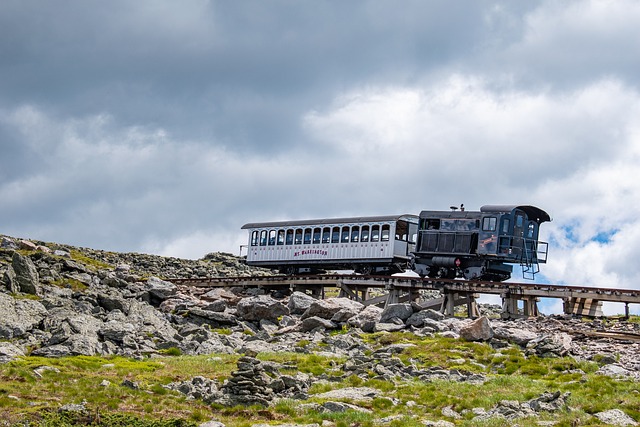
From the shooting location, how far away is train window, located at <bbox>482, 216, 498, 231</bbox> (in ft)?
165

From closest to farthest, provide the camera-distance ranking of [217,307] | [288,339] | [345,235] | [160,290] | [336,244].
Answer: [288,339]
[217,307]
[160,290]
[345,235]
[336,244]

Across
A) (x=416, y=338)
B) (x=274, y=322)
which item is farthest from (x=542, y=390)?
(x=274, y=322)

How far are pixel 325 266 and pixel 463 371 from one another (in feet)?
100

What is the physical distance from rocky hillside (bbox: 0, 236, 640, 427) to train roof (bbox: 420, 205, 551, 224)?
32.1ft

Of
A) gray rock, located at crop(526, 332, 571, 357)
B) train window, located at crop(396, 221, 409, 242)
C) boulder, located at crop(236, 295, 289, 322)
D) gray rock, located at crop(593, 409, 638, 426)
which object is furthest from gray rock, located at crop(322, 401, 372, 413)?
train window, located at crop(396, 221, 409, 242)

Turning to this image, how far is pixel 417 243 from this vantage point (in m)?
53.6

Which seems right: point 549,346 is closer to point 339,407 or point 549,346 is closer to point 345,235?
point 339,407

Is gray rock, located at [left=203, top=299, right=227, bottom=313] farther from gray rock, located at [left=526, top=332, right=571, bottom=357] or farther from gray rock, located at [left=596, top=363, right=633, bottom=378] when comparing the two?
gray rock, located at [left=596, top=363, right=633, bottom=378]

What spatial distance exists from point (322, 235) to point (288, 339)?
21.2 m

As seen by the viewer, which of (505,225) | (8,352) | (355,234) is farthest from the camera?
(355,234)

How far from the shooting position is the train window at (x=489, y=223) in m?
50.2

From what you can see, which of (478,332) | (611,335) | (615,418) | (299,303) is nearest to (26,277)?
(299,303)

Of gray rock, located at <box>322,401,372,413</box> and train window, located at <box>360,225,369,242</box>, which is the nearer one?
gray rock, located at <box>322,401,372,413</box>

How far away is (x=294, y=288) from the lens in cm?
5972
